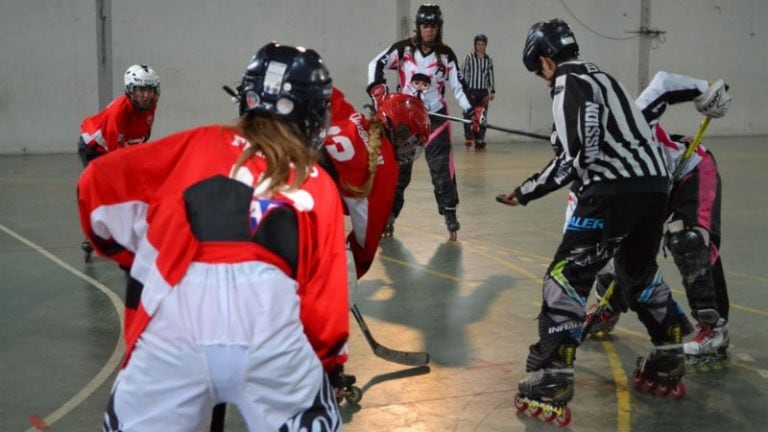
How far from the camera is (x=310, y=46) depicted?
17875 millimetres

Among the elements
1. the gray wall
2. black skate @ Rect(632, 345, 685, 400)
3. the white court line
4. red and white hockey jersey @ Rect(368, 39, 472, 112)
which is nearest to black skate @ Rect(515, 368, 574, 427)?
black skate @ Rect(632, 345, 685, 400)

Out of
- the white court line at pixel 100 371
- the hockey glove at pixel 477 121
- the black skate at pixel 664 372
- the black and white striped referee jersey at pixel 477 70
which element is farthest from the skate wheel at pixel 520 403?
the black and white striped referee jersey at pixel 477 70

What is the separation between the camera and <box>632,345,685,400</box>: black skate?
4.85m

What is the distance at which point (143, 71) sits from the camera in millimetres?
7375

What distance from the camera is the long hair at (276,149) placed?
2.27 metres

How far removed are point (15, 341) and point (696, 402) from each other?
3681mm

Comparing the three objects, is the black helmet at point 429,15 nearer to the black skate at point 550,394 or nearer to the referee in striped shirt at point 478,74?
the black skate at point 550,394

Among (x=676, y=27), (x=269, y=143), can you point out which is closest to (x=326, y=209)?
(x=269, y=143)

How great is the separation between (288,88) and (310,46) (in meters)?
15.8

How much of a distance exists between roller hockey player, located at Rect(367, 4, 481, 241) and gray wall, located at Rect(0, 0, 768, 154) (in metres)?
7.98

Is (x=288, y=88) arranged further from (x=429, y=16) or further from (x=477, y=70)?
(x=477, y=70)

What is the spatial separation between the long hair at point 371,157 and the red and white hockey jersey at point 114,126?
3.58 meters

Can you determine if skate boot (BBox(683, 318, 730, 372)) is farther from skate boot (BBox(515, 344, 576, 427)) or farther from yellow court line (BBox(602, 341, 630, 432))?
skate boot (BBox(515, 344, 576, 427))

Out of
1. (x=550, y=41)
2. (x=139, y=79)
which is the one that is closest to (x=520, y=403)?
(x=550, y=41)
